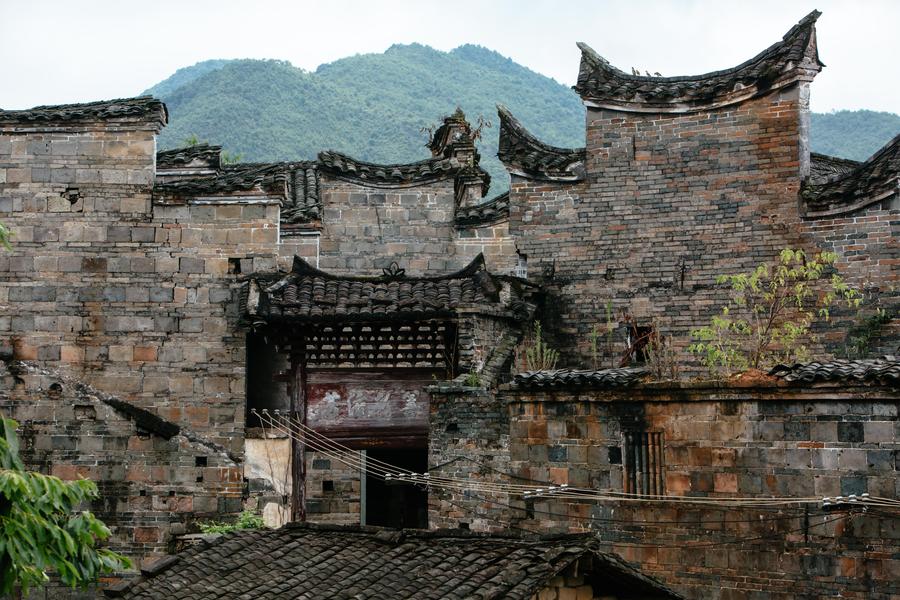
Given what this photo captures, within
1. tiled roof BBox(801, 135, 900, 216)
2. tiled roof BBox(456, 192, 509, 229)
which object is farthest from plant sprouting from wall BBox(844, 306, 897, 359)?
tiled roof BBox(456, 192, 509, 229)

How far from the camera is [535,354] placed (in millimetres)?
22250

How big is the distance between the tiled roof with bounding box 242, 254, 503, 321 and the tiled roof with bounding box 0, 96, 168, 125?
323cm

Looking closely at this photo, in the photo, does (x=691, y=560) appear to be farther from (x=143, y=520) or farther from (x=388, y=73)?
(x=388, y=73)

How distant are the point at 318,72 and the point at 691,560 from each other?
63.3 meters

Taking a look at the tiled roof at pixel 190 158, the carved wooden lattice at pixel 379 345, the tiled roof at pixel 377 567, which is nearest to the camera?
the tiled roof at pixel 377 567

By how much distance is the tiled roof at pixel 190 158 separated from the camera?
25781 mm

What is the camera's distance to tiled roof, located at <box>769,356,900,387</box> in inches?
574

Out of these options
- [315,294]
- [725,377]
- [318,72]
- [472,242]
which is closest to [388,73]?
[318,72]

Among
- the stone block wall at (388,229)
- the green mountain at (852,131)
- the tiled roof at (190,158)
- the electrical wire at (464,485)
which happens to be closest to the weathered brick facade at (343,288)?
the electrical wire at (464,485)

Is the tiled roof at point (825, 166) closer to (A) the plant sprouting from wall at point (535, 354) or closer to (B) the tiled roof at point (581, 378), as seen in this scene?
(A) the plant sprouting from wall at point (535, 354)

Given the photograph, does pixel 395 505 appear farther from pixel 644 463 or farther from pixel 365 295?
pixel 644 463

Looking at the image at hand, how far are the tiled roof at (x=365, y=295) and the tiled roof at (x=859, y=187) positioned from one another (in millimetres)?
5303

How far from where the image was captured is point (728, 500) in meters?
15.6

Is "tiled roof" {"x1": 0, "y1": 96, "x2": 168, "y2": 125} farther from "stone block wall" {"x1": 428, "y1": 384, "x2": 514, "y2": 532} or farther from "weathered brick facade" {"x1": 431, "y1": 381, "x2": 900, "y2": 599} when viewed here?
"weathered brick facade" {"x1": 431, "y1": 381, "x2": 900, "y2": 599}
